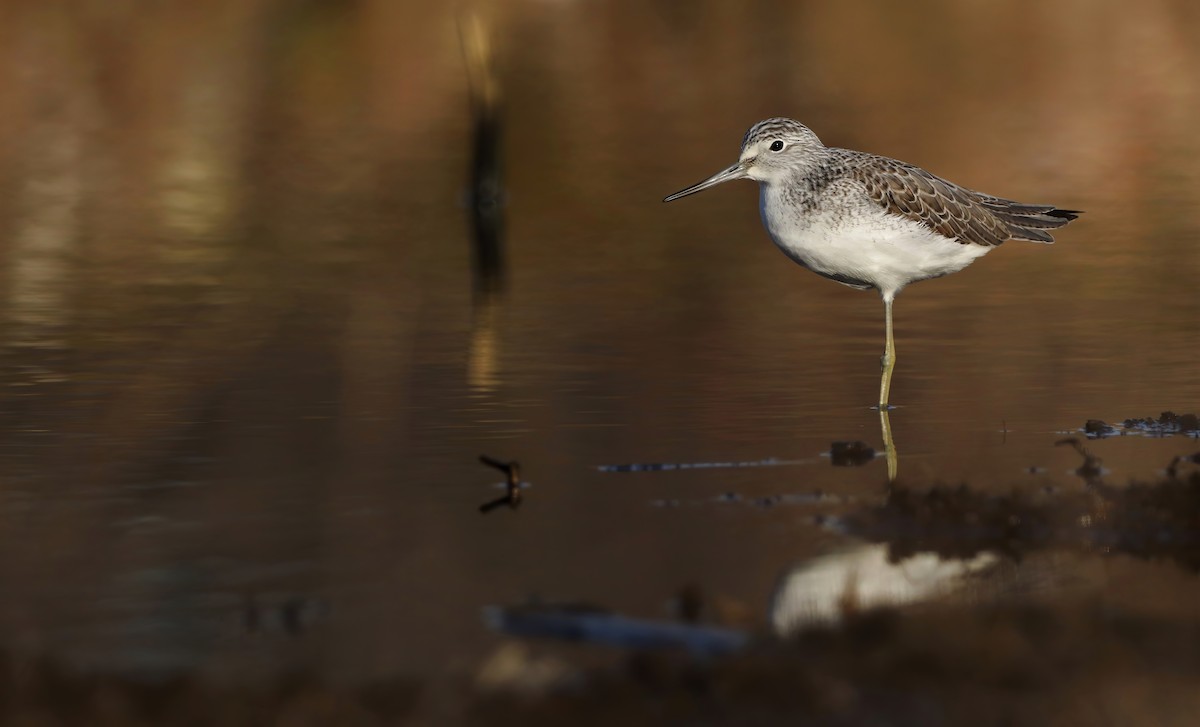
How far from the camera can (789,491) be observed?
8.94 meters

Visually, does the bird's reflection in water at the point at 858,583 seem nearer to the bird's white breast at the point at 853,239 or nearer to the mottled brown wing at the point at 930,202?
the bird's white breast at the point at 853,239

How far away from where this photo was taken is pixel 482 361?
13.1 meters

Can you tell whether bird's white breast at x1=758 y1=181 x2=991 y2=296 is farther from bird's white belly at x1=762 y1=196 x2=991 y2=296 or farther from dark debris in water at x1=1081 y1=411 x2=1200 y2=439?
dark debris in water at x1=1081 y1=411 x2=1200 y2=439

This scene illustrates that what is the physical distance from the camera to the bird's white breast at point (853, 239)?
37.7ft

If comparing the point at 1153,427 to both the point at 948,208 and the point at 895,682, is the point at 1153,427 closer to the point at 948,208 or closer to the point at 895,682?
the point at 948,208

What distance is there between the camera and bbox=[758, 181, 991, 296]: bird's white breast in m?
11.5

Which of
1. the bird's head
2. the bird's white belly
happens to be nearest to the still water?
the bird's white belly

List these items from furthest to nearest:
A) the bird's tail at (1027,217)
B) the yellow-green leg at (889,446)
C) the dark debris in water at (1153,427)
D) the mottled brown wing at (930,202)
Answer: the bird's tail at (1027,217) < the mottled brown wing at (930,202) < the dark debris in water at (1153,427) < the yellow-green leg at (889,446)

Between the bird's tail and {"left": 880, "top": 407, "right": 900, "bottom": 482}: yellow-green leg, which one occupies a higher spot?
the bird's tail

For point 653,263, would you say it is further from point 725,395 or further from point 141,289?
point 725,395

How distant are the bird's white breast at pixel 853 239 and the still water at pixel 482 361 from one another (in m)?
0.81

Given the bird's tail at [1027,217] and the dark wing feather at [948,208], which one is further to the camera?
the bird's tail at [1027,217]

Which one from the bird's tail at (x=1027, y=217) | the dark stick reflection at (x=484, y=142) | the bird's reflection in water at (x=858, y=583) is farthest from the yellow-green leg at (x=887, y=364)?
the dark stick reflection at (x=484, y=142)

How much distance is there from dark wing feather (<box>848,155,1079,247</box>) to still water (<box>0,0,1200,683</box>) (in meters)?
0.94
